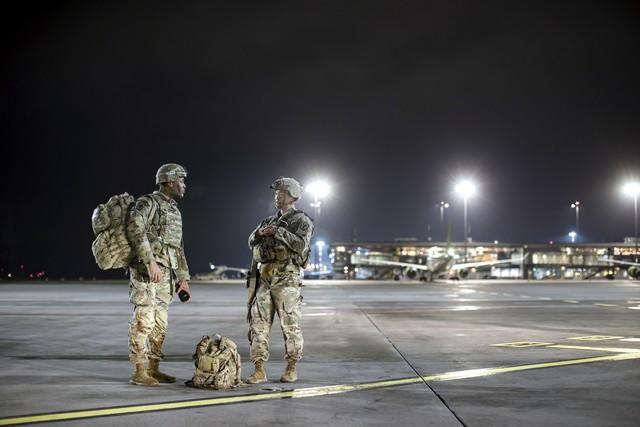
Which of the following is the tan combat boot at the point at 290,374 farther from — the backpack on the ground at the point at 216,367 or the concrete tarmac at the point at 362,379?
the backpack on the ground at the point at 216,367

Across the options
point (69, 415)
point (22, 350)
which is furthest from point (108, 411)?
point (22, 350)

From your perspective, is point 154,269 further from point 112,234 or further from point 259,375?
point 259,375

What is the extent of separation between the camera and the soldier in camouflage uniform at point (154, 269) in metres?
8.12

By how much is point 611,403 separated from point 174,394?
398 cm

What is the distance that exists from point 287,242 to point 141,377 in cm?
208

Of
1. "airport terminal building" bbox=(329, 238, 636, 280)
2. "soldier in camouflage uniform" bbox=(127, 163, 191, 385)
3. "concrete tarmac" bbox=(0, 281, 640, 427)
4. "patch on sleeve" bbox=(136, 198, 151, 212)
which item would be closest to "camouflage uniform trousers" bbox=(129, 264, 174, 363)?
"soldier in camouflage uniform" bbox=(127, 163, 191, 385)

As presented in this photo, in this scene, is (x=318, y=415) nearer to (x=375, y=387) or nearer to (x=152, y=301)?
(x=375, y=387)

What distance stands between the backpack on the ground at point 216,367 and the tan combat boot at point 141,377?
15.6 inches

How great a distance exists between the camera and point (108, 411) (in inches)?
247

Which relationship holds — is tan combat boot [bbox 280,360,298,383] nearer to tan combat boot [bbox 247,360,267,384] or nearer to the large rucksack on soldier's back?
tan combat boot [bbox 247,360,267,384]

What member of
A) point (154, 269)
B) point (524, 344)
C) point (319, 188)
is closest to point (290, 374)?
point (154, 269)

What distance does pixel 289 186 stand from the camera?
344 inches

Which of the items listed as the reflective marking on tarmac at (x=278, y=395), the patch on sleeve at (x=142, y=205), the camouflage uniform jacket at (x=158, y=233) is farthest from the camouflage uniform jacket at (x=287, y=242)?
the reflective marking on tarmac at (x=278, y=395)

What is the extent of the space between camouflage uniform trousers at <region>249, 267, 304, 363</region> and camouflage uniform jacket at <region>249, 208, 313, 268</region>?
5.8 inches
